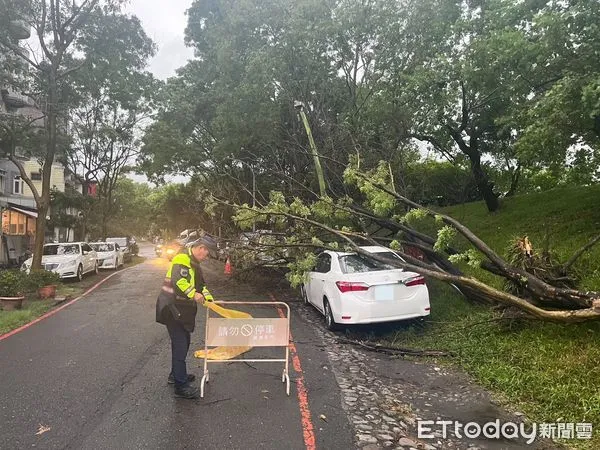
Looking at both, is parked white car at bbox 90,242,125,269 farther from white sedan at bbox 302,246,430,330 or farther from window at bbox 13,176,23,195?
white sedan at bbox 302,246,430,330

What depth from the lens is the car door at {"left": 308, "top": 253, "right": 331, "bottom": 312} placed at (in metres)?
8.90

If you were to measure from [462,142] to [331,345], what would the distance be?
10784 millimetres

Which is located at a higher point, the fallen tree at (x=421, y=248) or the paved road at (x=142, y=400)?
the fallen tree at (x=421, y=248)

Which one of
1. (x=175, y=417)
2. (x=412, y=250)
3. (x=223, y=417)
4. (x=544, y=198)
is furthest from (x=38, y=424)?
(x=544, y=198)

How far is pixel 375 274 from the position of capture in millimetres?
7695

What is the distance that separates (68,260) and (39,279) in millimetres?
3929

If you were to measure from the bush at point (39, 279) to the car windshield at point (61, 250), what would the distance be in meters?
4.75

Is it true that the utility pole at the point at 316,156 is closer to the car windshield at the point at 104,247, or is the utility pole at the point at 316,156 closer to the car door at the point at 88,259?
the car door at the point at 88,259

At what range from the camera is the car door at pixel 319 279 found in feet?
29.2

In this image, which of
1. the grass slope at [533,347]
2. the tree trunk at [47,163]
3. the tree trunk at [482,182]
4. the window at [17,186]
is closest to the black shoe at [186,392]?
the grass slope at [533,347]

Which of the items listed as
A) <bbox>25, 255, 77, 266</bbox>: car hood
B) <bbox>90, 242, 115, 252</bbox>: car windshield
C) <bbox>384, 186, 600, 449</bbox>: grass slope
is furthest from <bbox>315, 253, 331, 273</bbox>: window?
<bbox>90, 242, 115, 252</bbox>: car windshield

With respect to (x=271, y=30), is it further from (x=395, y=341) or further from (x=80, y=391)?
(x=80, y=391)

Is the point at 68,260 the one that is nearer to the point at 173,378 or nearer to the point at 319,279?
the point at 319,279

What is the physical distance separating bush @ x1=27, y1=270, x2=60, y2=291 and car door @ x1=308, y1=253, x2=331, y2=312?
27.3 ft
